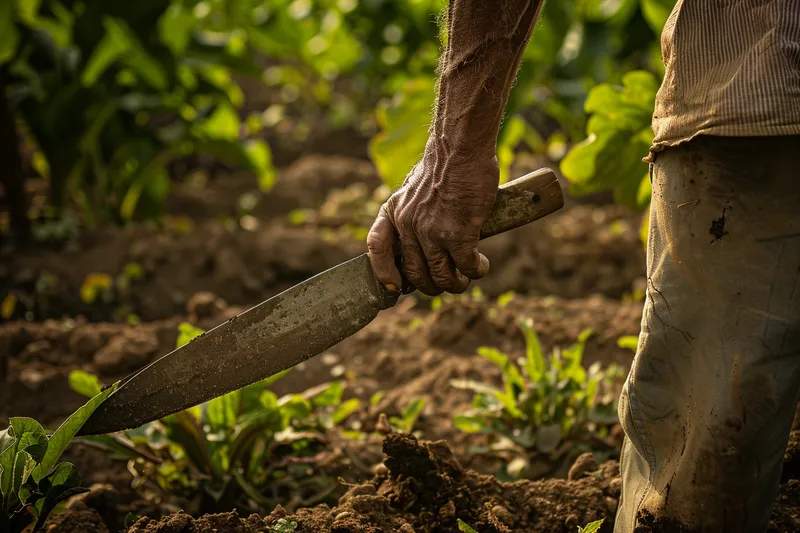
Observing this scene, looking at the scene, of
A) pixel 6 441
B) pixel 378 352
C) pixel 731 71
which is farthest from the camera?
pixel 378 352

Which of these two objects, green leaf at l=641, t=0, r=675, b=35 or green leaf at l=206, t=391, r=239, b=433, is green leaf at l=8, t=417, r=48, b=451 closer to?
green leaf at l=206, t=391, r=239, b=433

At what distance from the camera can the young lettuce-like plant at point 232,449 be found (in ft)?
7.81

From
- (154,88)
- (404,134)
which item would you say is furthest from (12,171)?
(404,134)

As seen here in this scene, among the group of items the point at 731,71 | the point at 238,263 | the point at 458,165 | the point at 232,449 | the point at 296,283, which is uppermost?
the point at 731,71

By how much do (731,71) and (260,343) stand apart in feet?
3.81

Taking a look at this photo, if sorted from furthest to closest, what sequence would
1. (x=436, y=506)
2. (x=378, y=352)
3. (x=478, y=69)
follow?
(x=378, y=352), (x=436, y=506), (x=478, y=69)

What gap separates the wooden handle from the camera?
196 cm

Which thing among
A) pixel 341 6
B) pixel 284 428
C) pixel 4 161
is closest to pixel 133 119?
pixel 4 161

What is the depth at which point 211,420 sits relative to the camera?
244cm

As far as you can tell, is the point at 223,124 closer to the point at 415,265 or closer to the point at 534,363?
the point at 534,363

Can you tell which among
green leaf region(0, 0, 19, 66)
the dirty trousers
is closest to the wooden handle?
the dirty trousers

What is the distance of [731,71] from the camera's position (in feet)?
5.27

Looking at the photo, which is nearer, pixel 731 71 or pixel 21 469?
pixel 731 71

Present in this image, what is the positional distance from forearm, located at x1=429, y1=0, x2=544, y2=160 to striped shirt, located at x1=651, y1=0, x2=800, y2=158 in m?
0.30
